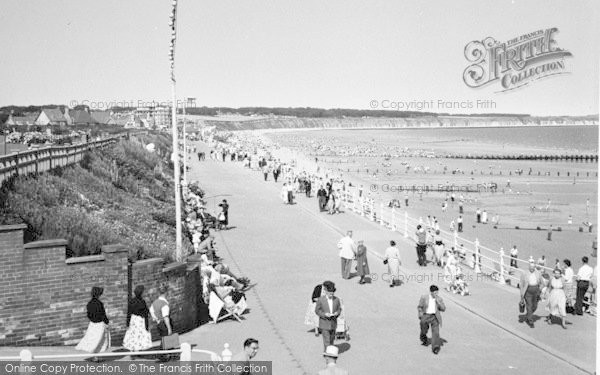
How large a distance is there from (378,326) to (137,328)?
14.1 ft

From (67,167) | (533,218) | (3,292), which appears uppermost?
(67,167)

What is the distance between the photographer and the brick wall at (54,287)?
9.38 metres

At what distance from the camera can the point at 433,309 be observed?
10.5 metres

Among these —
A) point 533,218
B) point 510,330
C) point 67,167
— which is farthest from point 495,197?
point 510,330

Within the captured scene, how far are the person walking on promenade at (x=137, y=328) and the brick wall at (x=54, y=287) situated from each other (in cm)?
83

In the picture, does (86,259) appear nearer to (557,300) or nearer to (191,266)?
(191,266)

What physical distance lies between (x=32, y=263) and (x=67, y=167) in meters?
11.5

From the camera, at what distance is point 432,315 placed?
1048cm

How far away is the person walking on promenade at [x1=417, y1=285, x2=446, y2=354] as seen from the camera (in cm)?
1037

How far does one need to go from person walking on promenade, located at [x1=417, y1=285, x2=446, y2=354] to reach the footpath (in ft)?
0.70

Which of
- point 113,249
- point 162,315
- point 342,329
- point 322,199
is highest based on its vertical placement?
point 113,249

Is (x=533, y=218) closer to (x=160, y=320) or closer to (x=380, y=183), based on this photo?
(x=380, y=183)

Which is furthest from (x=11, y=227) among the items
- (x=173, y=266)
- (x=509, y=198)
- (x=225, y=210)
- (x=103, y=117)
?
(x=103, y=117)

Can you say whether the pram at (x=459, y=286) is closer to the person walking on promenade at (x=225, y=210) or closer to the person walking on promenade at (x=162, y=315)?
the person walking on promenade at (x=162, y=315)
